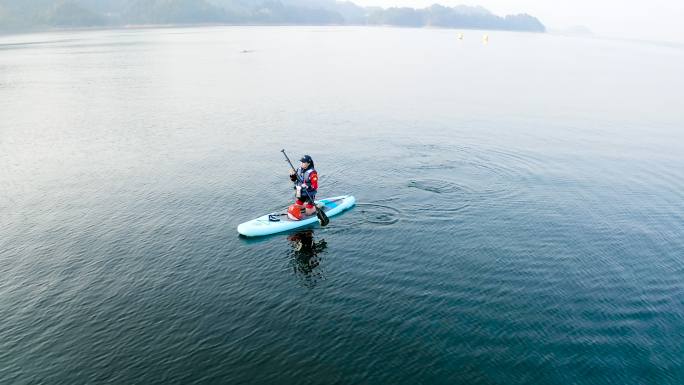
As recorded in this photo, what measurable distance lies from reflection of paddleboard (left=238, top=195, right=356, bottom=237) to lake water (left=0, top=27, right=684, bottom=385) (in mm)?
673

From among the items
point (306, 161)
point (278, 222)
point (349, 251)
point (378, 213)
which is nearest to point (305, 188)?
point (306, 161)

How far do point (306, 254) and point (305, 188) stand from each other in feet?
16.4

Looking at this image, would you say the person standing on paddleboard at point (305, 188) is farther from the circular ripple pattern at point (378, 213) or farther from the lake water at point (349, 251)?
the circular ripple pattern at point (378, 213)

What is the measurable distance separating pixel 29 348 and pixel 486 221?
2783cm

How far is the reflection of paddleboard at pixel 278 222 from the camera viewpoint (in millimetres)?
32812

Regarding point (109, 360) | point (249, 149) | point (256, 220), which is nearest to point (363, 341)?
point (109, 360)

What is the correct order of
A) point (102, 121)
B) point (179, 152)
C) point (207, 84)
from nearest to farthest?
point (179, 152), point (102, 121), point (207, 84)

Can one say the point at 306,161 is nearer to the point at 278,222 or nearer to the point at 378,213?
the point at 278,222

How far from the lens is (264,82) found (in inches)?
4087

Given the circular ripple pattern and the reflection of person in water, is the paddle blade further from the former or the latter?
the circular ripple pattern

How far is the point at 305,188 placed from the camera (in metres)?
34.1

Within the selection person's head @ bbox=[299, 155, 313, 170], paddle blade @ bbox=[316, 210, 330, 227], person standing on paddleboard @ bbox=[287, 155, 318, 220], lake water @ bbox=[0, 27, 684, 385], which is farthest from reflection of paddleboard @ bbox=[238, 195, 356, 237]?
person's head @ bbox=[299, 155, 313, 170]

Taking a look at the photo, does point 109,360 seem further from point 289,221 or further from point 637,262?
point 637,262

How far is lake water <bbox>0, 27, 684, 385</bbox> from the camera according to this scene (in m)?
22.0
